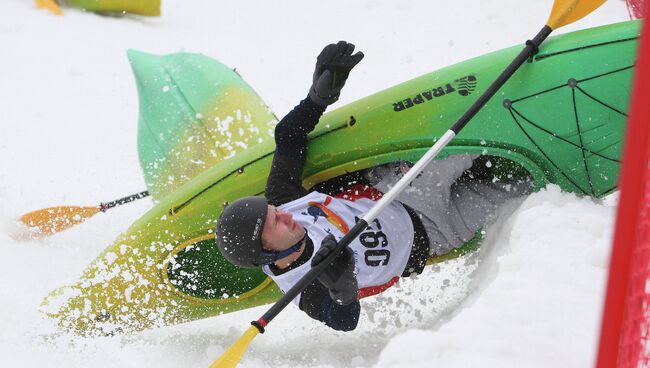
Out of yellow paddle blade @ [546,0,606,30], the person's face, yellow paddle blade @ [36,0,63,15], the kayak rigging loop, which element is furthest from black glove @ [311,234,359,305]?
yellow paddle blade @ [36,0,63,15]

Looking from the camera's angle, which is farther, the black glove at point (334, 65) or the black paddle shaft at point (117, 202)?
the black paddle shaft at point (117, 202)

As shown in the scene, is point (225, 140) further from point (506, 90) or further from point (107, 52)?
point (107, 52)

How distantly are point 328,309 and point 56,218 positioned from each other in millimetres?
1971

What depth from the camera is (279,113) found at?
16.8 feet

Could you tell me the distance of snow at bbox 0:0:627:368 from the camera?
154cm

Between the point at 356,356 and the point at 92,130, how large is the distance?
9.78ft

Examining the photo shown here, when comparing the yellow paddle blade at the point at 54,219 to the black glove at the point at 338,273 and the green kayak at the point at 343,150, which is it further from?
the black glove at the point at 338,273

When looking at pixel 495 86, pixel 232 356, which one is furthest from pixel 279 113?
pixel 232 356

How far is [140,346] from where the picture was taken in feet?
9.70

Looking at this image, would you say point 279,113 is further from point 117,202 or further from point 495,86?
point 495,86

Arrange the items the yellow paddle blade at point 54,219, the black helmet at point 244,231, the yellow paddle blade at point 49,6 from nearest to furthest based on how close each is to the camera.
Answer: the black helmet at point 244,231 → the yellow paddle blade at point 54,219 → the yellow paddle blade at point 49,6

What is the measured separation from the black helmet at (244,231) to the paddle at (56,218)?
1634mm

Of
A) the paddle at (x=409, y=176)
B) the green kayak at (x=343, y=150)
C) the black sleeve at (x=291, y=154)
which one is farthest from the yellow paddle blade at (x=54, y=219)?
the paddle at (x=409, y=176)

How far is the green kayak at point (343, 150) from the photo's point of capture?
2.30 meters
